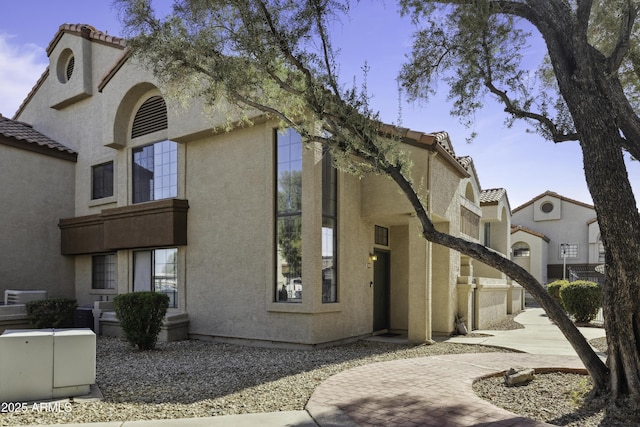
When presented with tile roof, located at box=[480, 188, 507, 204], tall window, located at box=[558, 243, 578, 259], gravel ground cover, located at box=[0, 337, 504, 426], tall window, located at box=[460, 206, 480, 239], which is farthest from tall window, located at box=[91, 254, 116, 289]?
tall window, located at box=[558, 243, 578, 259]

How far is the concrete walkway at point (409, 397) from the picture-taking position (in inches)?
217

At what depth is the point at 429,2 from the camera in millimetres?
7617

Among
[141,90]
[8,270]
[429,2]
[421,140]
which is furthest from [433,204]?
[8,270]

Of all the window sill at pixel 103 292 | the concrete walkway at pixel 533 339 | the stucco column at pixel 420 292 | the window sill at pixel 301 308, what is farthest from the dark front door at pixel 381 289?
the window sill at pixel 103 292

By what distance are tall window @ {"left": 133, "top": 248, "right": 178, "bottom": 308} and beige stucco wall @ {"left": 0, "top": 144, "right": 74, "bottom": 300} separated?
13.3 feet

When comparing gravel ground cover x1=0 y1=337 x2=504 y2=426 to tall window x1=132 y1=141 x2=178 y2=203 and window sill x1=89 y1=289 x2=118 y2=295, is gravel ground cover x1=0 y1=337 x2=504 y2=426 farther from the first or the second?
tall window x1=132 y1=141 x2=178 y2=203

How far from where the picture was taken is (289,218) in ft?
37.1

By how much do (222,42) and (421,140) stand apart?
221 inches

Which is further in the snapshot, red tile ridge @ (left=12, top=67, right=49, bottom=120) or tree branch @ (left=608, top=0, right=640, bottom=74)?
red tile ridge @ (left=12, top=67, right=49, bottom=120)

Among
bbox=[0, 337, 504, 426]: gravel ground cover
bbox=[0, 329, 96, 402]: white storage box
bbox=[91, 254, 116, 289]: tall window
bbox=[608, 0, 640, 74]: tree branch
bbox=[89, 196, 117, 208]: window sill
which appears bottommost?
bbox=[0, 337, 504, 426]: gravel ground cover

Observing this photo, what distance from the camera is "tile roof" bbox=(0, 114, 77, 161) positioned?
1594cm

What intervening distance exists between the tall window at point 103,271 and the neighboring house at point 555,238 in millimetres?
28184

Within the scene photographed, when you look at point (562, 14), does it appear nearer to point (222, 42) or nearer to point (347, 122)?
point (347, 122)

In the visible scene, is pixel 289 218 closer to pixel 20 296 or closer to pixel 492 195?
pixel 20 296
